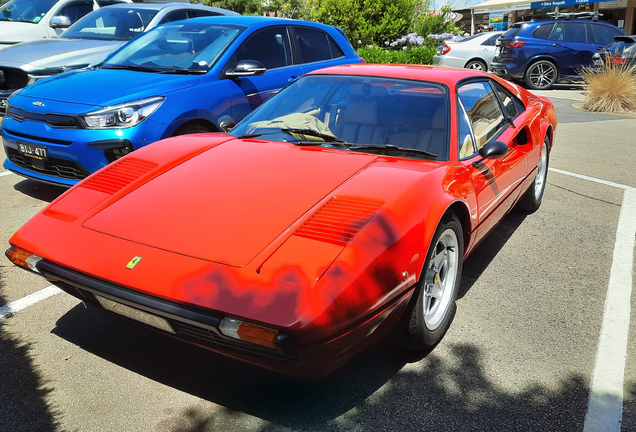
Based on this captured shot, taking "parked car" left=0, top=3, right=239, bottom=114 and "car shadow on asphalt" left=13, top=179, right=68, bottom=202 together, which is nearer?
"car shadow on asphalt" left=13, top=179, right=68, bottom=202

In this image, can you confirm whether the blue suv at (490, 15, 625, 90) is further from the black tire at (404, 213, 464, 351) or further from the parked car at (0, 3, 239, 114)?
the black tire at (404, 213, 464, 351)

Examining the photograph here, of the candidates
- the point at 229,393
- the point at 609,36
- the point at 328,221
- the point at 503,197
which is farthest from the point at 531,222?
the point at 609,36

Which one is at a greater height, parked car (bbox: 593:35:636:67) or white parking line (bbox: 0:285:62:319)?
white parking line (bbox: 0:285:62:319)

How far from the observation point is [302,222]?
246 cm

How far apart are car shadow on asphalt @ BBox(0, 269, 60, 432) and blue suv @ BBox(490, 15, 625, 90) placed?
1361 cm

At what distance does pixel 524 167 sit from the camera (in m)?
4.18

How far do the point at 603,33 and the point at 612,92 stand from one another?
3.61 metres

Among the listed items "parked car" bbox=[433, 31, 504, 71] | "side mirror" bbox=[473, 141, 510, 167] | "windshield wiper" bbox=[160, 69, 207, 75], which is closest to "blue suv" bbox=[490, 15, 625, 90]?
"parked car" bbox=[433, 31, 504, 71]

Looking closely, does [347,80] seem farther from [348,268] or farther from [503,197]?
[348,268]

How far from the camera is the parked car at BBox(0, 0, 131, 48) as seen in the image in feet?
31.0

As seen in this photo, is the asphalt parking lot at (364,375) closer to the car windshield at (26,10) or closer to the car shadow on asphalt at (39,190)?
the car shadow on asphalt at (39,190)

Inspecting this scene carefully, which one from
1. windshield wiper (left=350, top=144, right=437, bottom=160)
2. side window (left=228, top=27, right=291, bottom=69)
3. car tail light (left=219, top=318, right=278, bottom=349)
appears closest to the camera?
car tail light (left=219, top=318, right=278, bottom=349)

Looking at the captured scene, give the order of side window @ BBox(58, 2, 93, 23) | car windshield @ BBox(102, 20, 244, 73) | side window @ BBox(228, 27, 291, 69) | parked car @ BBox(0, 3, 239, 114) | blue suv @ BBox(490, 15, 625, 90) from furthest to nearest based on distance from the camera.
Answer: blue suv @ BBox(490, 15, 625, 90) → side window @ BBox(58, 2, 93, 23) → parked car @ BBox(0, 3, 239, 114) → side window @ BBox(228, 27, 291, 69) → car windshield @ BBox(102, 20, 244, 73)

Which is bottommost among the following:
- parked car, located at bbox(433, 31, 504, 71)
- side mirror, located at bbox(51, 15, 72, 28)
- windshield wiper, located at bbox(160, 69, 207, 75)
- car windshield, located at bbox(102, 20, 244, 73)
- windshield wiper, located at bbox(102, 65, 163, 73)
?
parked car, located at bbox(433, 31, 504, 71)
